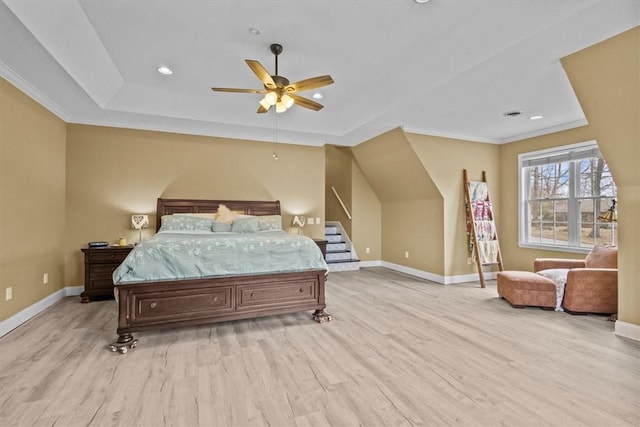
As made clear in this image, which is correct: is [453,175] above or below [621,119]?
below

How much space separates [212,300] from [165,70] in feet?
9.05

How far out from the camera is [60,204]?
14.3 ft

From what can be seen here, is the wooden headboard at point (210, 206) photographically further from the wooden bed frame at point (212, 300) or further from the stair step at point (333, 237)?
the wooden bed frame at point (212, 300)

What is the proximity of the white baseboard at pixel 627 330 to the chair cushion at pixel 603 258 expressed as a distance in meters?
0.99

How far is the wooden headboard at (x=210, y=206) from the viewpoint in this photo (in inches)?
194

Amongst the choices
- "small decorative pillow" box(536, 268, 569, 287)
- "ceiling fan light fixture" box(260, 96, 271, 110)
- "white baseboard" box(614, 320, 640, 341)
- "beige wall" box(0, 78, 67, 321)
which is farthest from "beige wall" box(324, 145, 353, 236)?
"beige wall" box(0, 78, 67, 321)

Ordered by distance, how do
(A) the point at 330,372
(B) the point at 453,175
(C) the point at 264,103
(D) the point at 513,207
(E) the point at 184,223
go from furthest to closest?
(D) the point at 513,207
(B) the point at 453,175
(E) the point at 184,223
(C) the point at 264,103
(A) the point at 330,372

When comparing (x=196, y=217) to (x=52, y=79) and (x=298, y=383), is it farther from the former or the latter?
(x=298, y=383)

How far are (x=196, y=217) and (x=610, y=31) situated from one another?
17.0 ft

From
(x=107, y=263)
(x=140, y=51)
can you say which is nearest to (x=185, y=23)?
(x=140, y=51)

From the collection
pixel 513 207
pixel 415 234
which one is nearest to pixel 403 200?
pixel 415 234

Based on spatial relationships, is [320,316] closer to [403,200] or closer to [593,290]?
[593,290]

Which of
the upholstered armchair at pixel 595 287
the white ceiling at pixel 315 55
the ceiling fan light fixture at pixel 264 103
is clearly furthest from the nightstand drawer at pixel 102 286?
the upholstered armchair at pixel 595 287

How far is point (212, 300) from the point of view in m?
3.12
